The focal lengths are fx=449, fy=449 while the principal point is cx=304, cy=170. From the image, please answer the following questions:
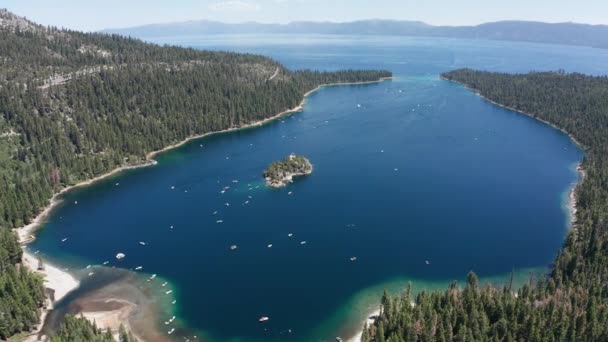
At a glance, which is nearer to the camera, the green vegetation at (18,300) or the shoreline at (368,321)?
the green vegetation at (18,300)

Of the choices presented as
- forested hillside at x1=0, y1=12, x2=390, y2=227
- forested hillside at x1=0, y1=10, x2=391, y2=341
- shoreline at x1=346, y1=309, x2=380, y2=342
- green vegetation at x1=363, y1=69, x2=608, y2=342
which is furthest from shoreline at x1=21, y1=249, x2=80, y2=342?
green vegetation at x1=363, y1=69, x2=608, y2=342

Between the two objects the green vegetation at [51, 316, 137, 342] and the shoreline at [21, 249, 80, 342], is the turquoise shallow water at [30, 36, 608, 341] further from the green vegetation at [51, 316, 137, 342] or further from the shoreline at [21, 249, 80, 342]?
the green vegetation at [51, 316, 137, 342]

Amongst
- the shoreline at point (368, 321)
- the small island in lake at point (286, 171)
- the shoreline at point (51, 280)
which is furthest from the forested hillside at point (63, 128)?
the shoreline at point (368, 321)

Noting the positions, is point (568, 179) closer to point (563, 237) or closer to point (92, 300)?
point (563, 237)

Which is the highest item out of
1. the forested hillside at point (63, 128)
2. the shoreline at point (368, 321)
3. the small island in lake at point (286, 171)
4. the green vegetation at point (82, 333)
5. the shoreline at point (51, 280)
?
the forested hillside at point (63, 128)

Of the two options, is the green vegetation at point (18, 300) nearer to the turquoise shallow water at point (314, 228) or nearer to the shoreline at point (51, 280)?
the shoreline at point (51, 280)

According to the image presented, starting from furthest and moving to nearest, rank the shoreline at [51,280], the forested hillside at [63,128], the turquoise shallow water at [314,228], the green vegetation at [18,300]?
the forested hillside at [63,128], the turquoise shallow water at [314,228], the shoreline at [51,280], the green vegetation at [18,300]
